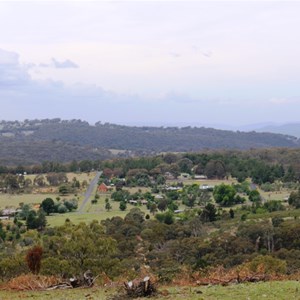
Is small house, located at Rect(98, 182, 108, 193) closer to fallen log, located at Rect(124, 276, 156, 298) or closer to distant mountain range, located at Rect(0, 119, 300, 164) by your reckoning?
fallen log, located at Rect(124, 276, 156, 298)

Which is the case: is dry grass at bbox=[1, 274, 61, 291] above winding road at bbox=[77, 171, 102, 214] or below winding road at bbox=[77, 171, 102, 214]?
above

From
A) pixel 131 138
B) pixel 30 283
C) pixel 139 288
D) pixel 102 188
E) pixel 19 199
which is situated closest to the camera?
pixel 139 288

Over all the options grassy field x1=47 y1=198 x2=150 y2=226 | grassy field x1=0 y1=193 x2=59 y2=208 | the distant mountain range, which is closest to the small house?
grassy field x1=0 y1=193 x2=59 y2=208

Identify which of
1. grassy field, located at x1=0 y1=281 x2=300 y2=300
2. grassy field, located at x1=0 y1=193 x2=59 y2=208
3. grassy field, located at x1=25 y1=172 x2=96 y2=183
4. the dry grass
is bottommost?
grassy field, located at x1=0 y1=193 x2=59 y2=208

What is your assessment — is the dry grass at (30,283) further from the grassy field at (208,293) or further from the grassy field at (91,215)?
the grassy field at (91,215)

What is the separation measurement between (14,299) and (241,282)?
421 cm

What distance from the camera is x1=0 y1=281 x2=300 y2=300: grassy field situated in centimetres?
787

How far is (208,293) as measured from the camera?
8195 mm

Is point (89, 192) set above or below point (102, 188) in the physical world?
below

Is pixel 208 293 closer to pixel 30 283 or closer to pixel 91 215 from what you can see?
pixel 30 283

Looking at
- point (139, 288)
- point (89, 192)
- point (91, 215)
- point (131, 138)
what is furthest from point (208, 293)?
point (131, 138)

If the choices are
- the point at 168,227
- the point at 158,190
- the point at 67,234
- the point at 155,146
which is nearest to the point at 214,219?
the point at 168,227

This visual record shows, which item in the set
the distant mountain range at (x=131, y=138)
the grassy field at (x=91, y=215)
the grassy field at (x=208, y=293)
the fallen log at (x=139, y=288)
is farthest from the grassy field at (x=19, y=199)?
the distant mountain range at (x=131, y=138)

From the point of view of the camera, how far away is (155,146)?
149000mm
